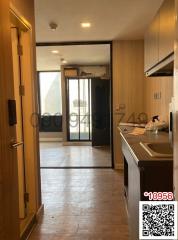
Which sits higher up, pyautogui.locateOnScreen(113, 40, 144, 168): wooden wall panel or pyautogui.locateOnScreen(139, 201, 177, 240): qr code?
pyautogui.locateOnScreen(113, 40, 144, 168): wooden wall panel

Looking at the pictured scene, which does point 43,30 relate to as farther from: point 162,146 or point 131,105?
point 162,146

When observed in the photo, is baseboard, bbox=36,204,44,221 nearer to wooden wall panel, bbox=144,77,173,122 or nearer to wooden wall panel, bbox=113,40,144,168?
wooden wall panel, bbox=144,77,173,122

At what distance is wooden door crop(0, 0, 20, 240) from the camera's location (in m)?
1.80

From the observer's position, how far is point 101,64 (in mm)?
7730

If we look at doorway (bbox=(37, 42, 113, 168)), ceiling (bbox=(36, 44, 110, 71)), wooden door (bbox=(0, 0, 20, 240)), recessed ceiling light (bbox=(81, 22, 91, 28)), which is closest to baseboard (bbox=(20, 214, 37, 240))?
wooden door (bbox=(0, 0, 20, 240))

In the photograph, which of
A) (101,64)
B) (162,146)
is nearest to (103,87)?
(101,64)

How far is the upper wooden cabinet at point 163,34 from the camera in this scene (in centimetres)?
174

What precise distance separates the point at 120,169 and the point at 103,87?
3094 mm

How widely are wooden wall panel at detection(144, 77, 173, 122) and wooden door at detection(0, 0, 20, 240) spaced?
1.90 m

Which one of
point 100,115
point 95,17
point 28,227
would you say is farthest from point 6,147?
point 100,115

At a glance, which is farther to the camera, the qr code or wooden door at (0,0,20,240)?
wooden door at (0,0,20,240)

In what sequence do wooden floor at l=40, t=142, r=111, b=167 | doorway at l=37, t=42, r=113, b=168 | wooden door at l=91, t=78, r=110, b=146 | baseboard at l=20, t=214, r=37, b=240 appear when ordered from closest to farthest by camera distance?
baseboard at l=20, t=214, r=37, b=240 < wooden floor at l=40, t=142, r=111, b=167 < doorway at l=37, t=42, r=113, b=168 < wooden door at l=91, t=78, r=110, b=146

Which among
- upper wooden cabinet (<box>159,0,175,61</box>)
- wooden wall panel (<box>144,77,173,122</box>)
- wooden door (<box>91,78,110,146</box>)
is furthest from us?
wooden door (<box>91,78,110,146</box>)

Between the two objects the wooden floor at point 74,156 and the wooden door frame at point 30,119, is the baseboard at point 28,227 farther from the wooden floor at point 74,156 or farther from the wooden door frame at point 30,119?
the wooden floor at point 74,156
